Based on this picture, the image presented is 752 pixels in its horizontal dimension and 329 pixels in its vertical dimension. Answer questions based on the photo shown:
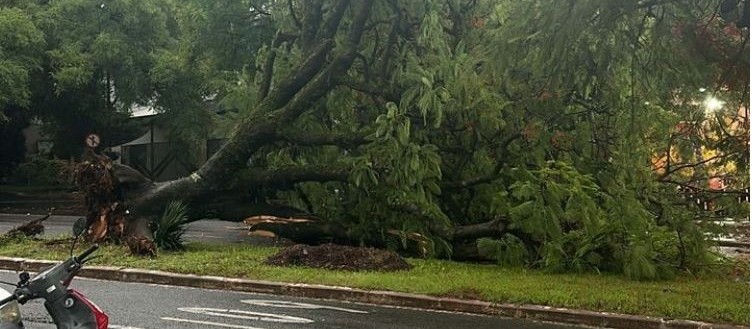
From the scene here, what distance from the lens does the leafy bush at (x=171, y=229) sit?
509 inches

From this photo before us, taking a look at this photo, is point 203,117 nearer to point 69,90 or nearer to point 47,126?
point 69,90

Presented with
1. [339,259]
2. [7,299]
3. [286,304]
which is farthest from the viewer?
[339,259]

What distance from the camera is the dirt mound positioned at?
11109mm

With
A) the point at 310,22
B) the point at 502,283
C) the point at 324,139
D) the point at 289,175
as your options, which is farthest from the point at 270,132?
the point at 502,283

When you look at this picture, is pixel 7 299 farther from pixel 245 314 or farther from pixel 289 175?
pixel 289 175

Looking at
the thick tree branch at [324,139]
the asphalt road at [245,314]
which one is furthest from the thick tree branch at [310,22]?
the asphalt road at [245,314]

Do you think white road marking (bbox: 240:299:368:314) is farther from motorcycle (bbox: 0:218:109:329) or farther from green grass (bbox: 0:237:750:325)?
motorcycle (bbox: 0:218:109:329)

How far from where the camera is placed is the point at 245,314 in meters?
8.48

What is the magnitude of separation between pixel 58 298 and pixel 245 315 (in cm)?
376

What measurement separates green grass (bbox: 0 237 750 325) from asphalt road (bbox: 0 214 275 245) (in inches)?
142

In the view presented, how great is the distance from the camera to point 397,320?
8359 mm

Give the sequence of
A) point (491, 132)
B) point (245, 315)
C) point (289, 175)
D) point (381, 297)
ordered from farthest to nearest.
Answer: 1. point (289, 175)
2. point (491, 132)
3. point (381, 297)
4. point (245, 315)

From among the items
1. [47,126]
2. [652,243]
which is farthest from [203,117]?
[652,243]

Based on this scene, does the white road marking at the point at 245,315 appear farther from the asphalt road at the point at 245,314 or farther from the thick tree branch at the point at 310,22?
the thick tree branch at the point at 310,22
